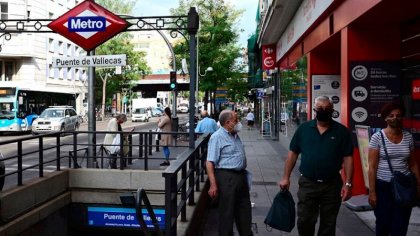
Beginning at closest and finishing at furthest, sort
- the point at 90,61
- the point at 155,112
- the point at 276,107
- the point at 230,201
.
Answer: the point at 230,201, the point at 90,61, the point at 276,107, the point at 155,112

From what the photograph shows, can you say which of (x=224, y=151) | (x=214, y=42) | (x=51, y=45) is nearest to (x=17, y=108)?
(x=214, y=42)

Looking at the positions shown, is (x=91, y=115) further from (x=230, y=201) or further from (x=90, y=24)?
(x=230, y=201)

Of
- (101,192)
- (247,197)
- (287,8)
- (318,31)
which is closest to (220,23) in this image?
(287,8)

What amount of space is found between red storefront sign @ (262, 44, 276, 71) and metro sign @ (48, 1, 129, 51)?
16707mm

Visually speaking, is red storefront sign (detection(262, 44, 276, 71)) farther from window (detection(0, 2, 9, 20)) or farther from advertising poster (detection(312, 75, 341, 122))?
window (detection(0, 2, 9, 20))

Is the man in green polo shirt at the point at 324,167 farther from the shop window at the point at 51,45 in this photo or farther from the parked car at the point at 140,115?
the shop window at the point at 51,45

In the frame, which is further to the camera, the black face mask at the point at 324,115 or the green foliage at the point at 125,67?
the green foliage at the point at 125,67

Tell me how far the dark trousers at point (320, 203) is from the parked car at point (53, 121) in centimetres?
2594

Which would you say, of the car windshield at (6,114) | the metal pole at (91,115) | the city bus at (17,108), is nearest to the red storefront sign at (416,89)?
the metal pole at (91,115)

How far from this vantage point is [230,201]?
5781 mm

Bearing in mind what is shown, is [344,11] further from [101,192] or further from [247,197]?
[101,192]

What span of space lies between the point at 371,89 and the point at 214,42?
1230 inches

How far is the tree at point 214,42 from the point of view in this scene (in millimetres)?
39531

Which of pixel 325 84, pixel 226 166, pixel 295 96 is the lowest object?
pixel 226 166
